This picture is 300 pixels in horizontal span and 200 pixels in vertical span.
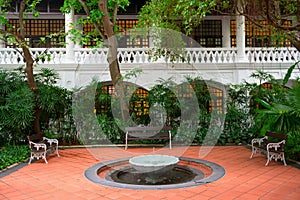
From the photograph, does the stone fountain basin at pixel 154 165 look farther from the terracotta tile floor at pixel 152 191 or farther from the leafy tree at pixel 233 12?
the leafy tree at pixel 233 12

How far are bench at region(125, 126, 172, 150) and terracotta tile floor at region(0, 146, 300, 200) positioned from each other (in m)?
1.75

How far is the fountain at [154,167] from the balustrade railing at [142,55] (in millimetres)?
7319

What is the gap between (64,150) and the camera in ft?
37.9

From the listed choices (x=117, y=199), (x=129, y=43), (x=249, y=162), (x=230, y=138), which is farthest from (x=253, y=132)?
(x=129, y=43)

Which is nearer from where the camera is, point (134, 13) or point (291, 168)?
point (291, 168)

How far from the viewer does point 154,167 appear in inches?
280

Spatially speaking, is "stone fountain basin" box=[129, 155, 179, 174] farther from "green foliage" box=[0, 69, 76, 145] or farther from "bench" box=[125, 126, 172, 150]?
"green foliage" box=[0, 69, 76, 145]

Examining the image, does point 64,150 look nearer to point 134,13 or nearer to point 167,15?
point 167,15

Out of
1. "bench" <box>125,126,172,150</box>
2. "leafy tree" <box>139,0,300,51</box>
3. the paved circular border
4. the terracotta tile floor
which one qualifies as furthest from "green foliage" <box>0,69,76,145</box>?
"leafy tree" <box>139,0,300,51</box>

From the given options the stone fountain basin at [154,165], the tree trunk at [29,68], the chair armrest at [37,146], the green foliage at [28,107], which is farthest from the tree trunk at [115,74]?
the stone fountain basin at [154,165]

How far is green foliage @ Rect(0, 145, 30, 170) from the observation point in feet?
29.3

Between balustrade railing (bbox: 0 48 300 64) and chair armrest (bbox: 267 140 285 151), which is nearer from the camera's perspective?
chair armrest (bbox: 267 140 285 151)

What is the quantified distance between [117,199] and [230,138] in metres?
7.72

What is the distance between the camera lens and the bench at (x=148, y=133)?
1157 centimetres
